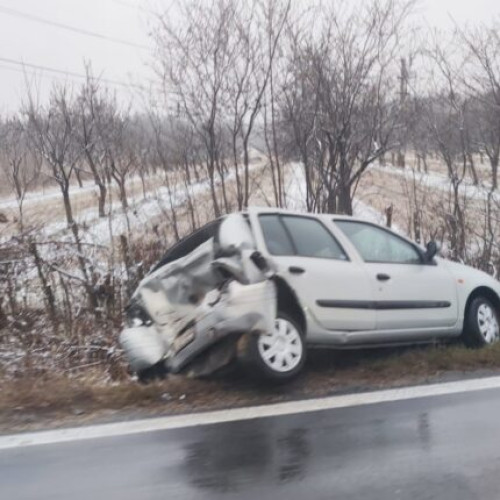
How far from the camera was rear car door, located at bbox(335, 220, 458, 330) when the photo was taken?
7246 millimetres

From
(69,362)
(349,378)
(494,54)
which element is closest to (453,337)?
(349,378)

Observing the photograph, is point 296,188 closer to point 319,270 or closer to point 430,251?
point 430,251

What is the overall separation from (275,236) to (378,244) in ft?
4.45

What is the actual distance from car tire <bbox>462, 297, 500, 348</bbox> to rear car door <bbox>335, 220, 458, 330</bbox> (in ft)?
0.80

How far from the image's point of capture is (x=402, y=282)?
7.44m

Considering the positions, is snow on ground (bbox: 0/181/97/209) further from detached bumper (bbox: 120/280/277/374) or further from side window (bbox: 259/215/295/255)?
detached bumper (bbox: 120/280/277/374)

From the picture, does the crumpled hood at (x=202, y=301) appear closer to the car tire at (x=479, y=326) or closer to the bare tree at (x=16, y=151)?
the car tire at (x=479, y=326)

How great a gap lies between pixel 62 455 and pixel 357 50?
38.6 feet

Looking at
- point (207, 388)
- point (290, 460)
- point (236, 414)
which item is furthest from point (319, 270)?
point (290, 460)

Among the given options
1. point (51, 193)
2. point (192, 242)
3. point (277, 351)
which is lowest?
point (277, 351)

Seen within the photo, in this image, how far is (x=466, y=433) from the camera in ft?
16.9

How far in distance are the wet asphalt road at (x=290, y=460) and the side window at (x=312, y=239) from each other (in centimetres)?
169

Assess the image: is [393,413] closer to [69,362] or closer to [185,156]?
[69,362]

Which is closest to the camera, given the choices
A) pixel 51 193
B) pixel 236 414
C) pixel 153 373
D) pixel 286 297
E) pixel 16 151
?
pixel 236 414
